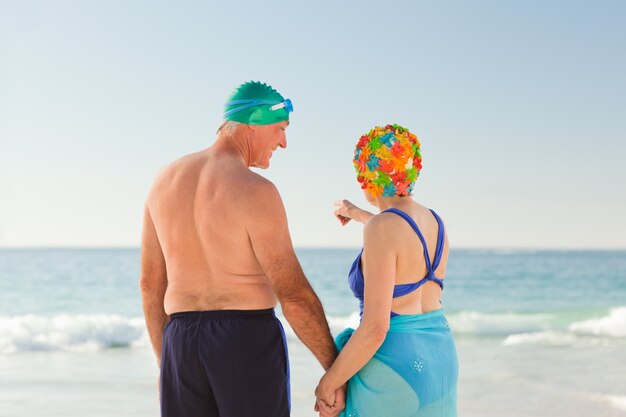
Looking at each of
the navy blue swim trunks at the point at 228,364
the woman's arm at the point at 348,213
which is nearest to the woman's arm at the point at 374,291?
the navy blue swim trunks at the point at 228,364

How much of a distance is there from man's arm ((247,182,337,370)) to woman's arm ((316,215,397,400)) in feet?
0.49

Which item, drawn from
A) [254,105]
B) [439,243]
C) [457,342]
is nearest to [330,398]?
[439,243]

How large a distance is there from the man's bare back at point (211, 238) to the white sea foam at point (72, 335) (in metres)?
8.40

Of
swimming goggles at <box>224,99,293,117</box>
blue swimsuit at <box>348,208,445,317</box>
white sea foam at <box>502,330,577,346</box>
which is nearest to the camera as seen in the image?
blue swimsuit at <box>348,208,445,317</box>

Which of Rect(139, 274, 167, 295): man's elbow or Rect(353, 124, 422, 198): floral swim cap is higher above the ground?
Rect(353, 124, 422, 198): floral swim cap

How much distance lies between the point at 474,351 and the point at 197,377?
26.8ft

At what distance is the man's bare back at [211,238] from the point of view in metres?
2.40

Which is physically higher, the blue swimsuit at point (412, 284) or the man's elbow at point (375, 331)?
the blue swimsuit at point (412, 284)

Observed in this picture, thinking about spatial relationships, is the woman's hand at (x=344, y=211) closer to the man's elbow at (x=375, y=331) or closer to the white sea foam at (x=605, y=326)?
the man's elbow at (x=375, y=331)

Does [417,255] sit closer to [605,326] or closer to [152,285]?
[152,285]

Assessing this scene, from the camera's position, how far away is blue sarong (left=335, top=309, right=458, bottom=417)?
251 cm

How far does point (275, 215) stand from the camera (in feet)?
7.89

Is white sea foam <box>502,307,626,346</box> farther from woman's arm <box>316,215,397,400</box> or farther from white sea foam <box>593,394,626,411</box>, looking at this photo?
woman's arm <box>316,215,397,400</box>

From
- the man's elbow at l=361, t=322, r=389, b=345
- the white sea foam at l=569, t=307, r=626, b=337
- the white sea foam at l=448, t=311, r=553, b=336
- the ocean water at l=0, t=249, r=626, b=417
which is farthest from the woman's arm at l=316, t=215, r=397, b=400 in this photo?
the white sea foam at l=569, t=307, r=626, b=337
